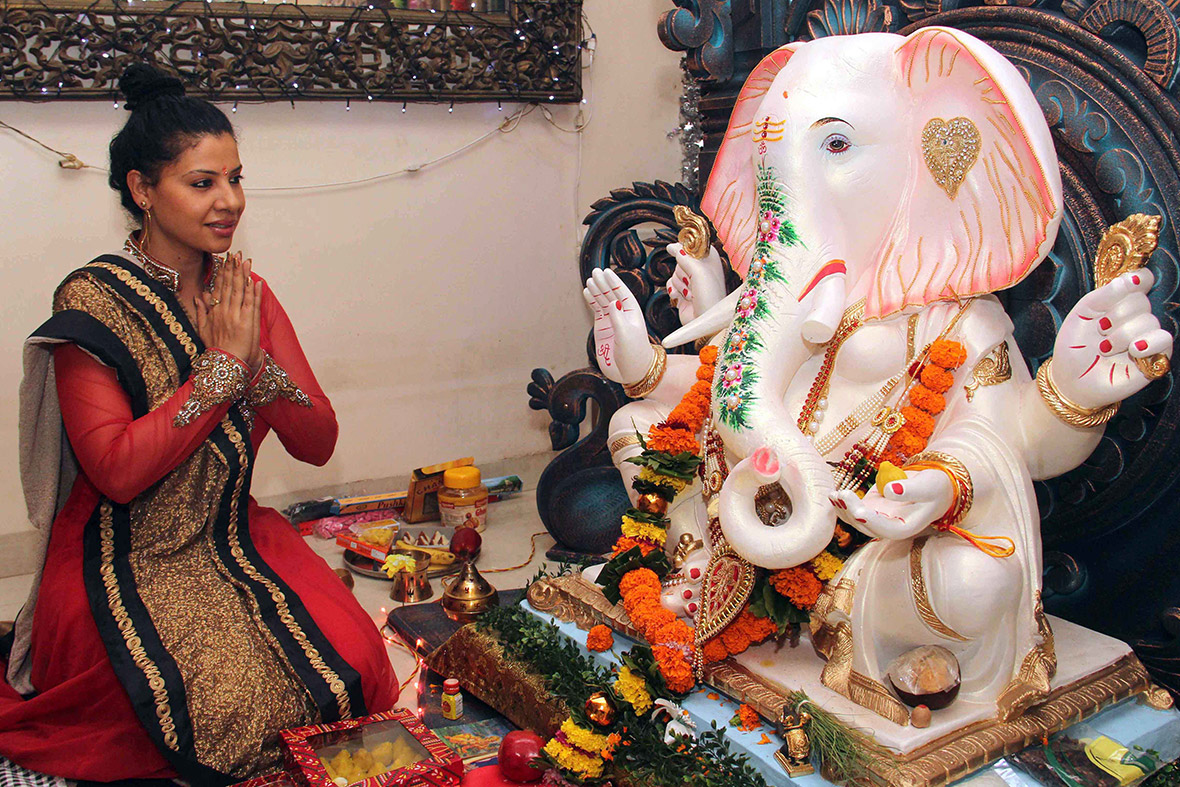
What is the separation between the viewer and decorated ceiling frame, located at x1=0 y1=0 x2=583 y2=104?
368 cm

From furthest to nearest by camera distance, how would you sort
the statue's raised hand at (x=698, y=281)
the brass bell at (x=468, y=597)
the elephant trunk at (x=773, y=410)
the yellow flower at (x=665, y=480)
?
the brass bell at (x=468, y=597), the statue's raised hand at (x=698, y=281), the yellow flower at (x=665, y=480), the elephant trunk at (x=773, y=410)

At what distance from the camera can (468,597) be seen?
3262 millimetres

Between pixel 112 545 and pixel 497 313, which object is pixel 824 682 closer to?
pixel 112 545

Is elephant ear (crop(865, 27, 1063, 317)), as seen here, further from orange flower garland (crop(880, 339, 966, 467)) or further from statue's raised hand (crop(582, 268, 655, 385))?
statue's raised hand (crop(582, 268, 655, 385))

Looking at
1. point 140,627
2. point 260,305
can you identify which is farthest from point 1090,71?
point 140,627

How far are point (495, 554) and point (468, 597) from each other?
88cm

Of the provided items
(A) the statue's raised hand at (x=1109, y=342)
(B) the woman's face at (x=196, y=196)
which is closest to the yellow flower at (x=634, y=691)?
(A) the statue's raised hand at (x=1109, y=342)

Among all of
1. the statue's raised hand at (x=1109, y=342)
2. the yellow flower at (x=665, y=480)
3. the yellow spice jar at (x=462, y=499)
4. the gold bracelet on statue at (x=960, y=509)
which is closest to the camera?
the statue's raised hand at (x=1109, y=342)

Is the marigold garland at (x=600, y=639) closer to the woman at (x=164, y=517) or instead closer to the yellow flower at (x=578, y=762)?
the yellow flower at (x=578, y=762)

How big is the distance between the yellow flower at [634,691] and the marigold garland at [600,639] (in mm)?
210

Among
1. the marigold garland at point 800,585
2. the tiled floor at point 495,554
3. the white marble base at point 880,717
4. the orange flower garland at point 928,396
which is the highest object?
the orange flower garland at point 928,396

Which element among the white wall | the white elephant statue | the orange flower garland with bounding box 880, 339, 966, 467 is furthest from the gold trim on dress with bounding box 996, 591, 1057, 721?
the white wall

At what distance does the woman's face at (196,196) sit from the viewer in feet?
8.11

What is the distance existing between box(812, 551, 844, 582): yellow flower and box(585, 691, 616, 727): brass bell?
0.53 metres
